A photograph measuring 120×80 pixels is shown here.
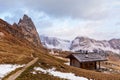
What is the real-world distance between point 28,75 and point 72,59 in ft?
149

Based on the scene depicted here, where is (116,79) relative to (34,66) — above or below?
below

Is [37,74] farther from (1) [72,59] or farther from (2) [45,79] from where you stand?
(1) [72,59]

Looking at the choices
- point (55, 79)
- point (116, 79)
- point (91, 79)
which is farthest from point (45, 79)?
point (116, 79)

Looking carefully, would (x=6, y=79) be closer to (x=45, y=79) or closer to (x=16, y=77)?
(x=16, y=77)

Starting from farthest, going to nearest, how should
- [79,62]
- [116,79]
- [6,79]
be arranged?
[79,62], [116,79], [6,79]

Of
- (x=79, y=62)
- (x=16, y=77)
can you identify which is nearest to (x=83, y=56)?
(x=79, y=62)

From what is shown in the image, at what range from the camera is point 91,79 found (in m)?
35.2

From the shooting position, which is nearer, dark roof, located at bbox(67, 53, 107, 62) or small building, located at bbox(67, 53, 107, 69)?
dark roof, located at bbox(67, 53, 107, 62)

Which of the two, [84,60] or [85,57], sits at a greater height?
[85,57]

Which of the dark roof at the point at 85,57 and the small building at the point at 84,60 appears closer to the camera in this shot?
the dark roof at the point at 85,57

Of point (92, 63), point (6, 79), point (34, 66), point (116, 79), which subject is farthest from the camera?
point (92, 63)

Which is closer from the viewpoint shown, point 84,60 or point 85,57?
point 84,60

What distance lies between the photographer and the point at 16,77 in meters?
25.8

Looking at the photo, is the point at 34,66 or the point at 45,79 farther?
the point at 34,66
